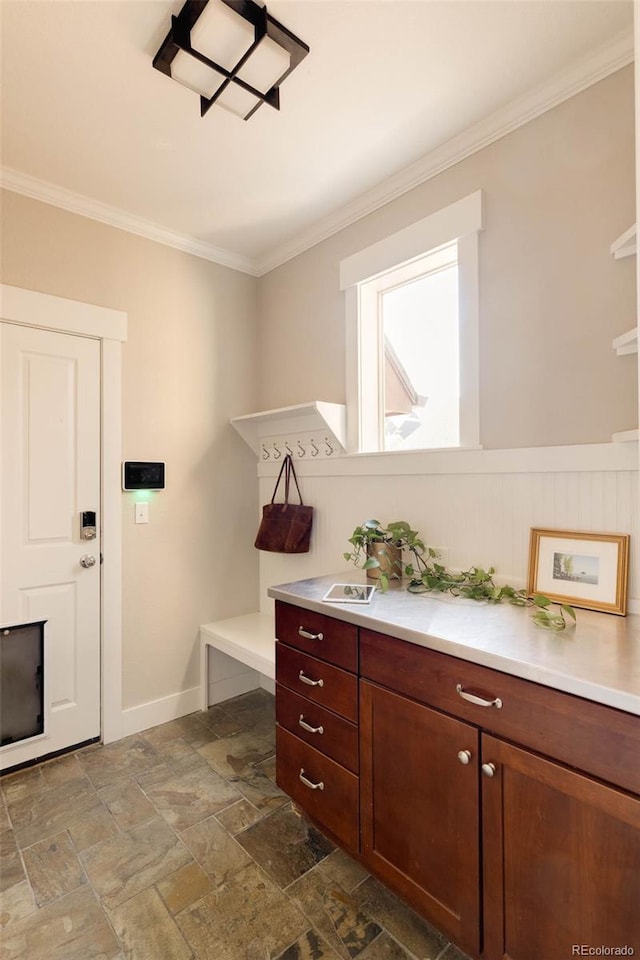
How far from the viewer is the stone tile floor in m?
1.29

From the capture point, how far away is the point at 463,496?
183 centimetres

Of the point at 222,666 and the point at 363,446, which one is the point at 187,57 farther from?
the point at 222,666

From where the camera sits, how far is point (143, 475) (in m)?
2.41

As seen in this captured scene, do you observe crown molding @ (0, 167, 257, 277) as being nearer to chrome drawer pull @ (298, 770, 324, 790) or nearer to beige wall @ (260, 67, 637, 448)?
beige wall @ (260, 67, 637, 448)

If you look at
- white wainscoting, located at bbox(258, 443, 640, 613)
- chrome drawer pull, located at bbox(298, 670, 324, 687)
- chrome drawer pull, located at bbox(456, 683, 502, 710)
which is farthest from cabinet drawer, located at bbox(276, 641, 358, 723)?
white wainscoting, located at bbox(258, 443, 640, 613)

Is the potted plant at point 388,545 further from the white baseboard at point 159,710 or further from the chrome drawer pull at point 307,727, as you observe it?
the white baseboard at point 159,710

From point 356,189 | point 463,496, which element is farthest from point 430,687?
point 356,189

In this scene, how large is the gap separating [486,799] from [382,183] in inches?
94.0

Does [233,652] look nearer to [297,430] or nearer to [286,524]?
[286,524]

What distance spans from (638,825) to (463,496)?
3.71ft

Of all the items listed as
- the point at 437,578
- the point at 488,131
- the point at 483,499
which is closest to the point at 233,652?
the point at 437,578

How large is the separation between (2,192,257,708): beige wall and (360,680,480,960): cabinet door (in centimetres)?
148

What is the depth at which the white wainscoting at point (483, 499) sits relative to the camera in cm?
145

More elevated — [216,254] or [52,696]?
[216,254]
